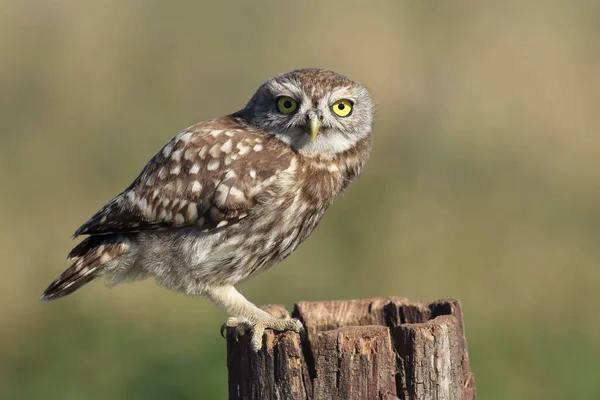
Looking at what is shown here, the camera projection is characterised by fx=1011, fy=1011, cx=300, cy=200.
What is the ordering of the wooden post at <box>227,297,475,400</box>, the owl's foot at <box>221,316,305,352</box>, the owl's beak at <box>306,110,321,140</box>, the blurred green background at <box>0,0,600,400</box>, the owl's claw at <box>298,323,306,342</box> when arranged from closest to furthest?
the wooden post at <box>227,297,475,400</box>
the owl's foot at <box>221,316,305,352</box>
the owl's claw at <box>298,323,306,342</box>
the owl's beak at <box>306,110,321,140</box>
the blurred green background at <box>0,0,600,400</box>

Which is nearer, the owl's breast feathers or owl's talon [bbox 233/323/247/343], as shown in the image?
owl's talon [bbox 233/323/247/343]

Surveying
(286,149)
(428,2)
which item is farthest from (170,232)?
(428,2)

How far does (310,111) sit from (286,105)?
19 cm

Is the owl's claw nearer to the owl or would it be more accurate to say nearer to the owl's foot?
the owl's foot

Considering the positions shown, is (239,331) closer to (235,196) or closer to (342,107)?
(235,196)

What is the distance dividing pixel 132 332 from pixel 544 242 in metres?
3.09

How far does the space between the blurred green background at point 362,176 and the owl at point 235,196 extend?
1060 mm

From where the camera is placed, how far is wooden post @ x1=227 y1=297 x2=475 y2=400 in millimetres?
3449

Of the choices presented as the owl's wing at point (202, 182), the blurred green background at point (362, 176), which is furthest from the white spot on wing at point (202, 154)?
the blurred green background at point (362, 176)

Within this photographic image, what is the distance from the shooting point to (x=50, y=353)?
603 centimetres

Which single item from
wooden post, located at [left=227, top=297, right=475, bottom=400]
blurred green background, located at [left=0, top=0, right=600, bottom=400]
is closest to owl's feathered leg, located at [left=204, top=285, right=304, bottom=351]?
wooden post, located at [left=227, top=297, right=475, bottom=400]

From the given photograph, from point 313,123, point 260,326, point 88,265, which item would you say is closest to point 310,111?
point 313,123

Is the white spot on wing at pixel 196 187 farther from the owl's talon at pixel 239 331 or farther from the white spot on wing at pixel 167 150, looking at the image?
the owl's talon at pixel 239 331

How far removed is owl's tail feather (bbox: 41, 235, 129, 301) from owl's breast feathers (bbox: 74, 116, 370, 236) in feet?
0.32
